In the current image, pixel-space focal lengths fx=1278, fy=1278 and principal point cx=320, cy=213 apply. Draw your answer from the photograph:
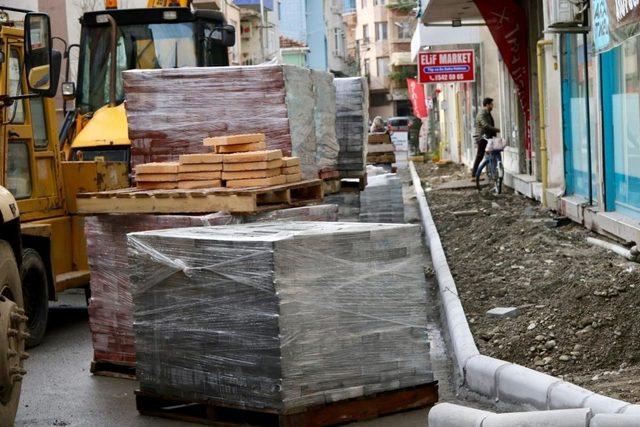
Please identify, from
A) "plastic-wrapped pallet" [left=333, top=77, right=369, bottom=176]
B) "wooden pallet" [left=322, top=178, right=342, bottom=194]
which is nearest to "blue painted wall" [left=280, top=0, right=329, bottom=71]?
"plastic-wrapped pallet" [left=333, top=77, right=369, bottom=176]

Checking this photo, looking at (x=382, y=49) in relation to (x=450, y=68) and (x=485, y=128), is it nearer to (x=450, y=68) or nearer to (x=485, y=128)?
(x=450, y=68)

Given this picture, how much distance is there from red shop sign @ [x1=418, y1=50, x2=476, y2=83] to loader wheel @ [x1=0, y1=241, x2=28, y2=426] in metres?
29.6

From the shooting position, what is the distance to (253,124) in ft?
35.6

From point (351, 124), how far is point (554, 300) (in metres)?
5.30

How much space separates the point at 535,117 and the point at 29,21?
611 inches

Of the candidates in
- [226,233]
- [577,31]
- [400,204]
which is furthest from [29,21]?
[400,204]

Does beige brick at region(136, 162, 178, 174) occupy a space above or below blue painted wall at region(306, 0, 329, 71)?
below

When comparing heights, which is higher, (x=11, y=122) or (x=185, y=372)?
(x=11, y=122)

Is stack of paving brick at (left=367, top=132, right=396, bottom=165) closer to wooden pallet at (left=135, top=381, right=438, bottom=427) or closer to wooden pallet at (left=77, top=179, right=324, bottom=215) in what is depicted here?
wooden pallet at (left=77, top=179, right=324, bottom=215)

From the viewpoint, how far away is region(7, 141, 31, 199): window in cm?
1181

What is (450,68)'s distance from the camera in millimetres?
36812

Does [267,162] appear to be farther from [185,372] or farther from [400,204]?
[400,204]

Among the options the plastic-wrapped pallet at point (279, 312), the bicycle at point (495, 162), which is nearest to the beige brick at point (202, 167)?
the plastic-wrapped pallet at point (279, 312)

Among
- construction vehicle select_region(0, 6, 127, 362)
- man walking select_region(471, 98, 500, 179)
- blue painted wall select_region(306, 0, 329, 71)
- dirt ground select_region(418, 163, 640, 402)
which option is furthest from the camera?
blue painted wall select_region(306, 0, 329, 71)
